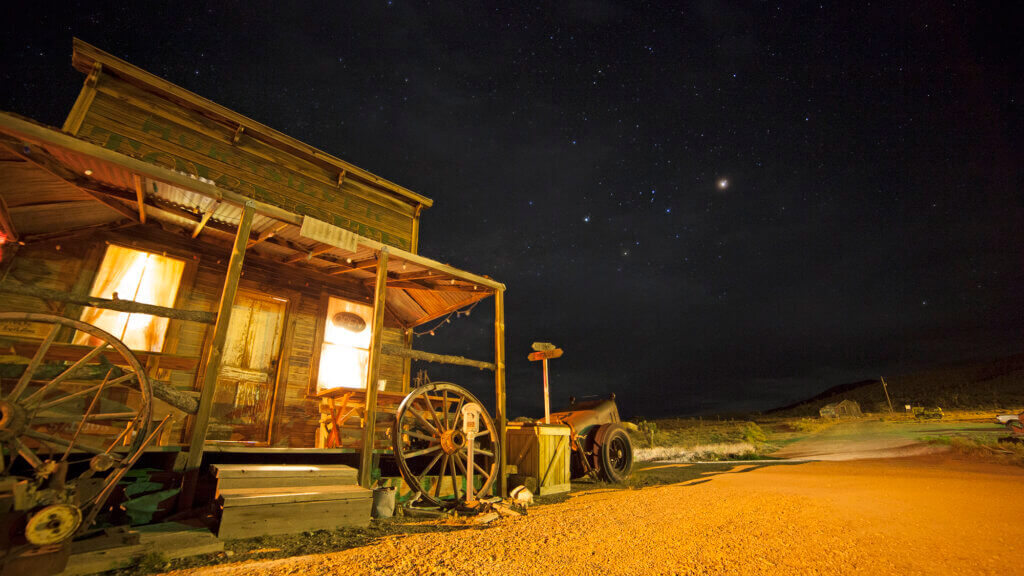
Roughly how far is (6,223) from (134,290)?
173 cm

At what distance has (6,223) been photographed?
5.80m

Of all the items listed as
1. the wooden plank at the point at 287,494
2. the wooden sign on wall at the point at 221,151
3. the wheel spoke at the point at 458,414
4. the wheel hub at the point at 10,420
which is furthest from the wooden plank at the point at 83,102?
the wheel spoke at the point at 458,414

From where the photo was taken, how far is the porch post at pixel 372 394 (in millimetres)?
5574

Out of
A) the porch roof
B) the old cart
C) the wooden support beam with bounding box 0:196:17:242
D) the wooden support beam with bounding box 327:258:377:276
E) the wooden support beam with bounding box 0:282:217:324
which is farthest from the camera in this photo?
the wooden support beam with bounding box 327:258:377:276

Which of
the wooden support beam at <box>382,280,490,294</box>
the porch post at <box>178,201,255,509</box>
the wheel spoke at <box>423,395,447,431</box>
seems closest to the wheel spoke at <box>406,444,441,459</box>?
the wheel spoke at <box>423,395,447,431</box>

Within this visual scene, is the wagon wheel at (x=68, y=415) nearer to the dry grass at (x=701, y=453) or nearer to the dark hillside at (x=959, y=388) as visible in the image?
the dry grass at (x=701, y=453)

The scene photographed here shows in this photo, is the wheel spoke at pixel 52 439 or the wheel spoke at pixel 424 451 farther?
the wheel spoke at pixel 424 451

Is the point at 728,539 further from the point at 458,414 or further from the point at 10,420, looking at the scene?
the point at 10,420

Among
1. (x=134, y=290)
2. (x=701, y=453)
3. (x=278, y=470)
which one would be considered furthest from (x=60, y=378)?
(x=701, y=453)

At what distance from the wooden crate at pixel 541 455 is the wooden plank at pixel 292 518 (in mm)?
3869

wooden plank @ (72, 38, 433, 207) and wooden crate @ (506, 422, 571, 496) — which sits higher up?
wooden plank @ (72, 38, 433, 207)

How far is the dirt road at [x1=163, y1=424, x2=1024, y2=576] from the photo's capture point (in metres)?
3.43

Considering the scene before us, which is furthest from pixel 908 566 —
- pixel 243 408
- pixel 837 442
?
pixel 837 442

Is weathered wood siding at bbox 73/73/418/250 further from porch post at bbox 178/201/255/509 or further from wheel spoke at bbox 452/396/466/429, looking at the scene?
wheel spoke at bbox 452/396/466/429
